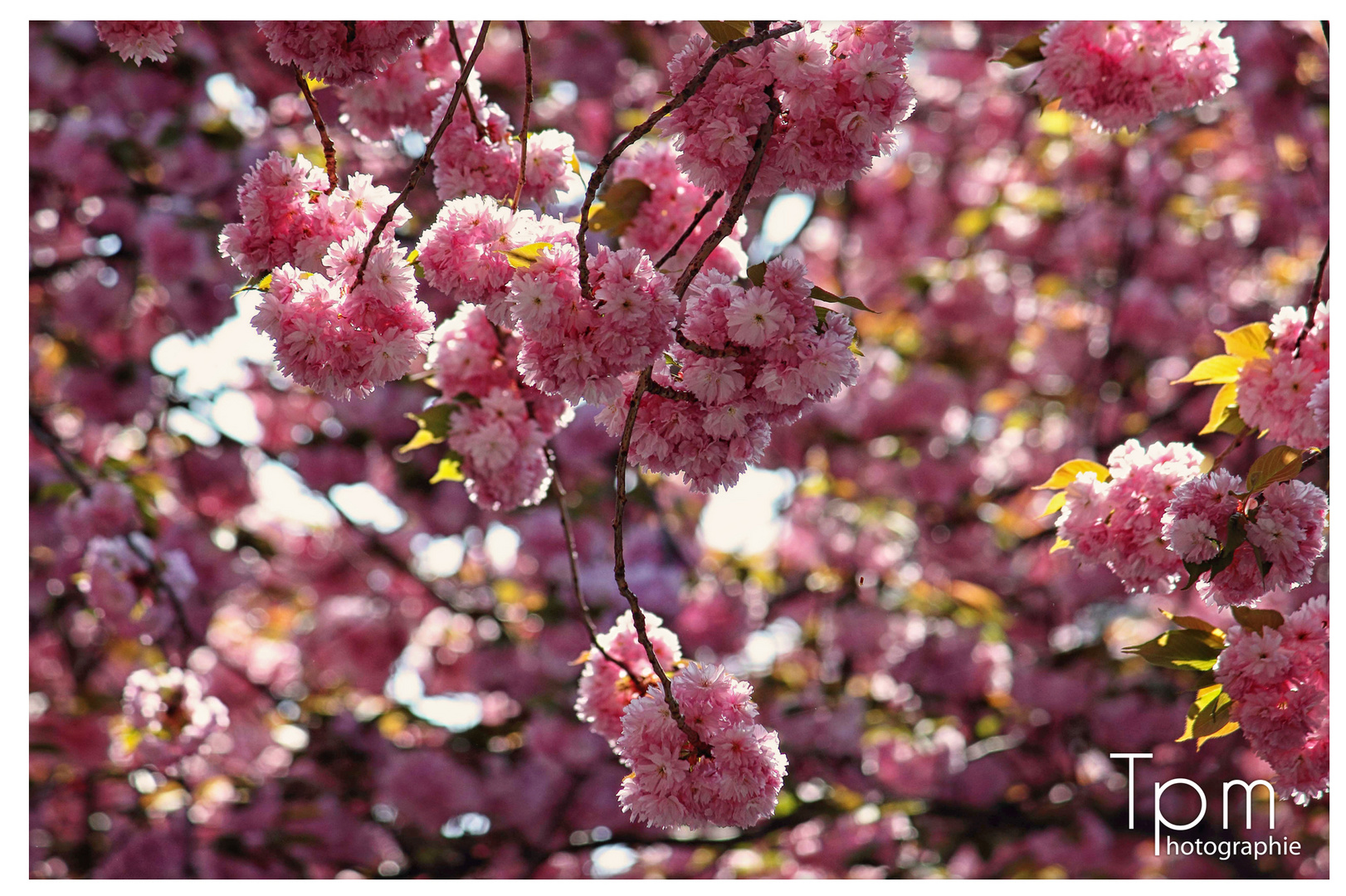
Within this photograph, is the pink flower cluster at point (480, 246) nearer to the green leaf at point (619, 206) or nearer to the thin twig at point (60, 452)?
the green leaf at point (619, 206)

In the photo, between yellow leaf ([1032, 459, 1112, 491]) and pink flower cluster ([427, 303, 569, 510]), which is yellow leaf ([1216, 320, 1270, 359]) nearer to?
yellow leaf ([1032, 459, 1112, 491])

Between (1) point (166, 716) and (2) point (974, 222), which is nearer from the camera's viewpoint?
(1) point (166, 716)

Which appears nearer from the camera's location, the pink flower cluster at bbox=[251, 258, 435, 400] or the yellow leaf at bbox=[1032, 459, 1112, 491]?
the pink flower cluster at bbox=[251, 258, 435, 400]

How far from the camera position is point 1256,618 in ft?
3.15

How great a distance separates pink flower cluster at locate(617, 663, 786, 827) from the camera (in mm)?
806

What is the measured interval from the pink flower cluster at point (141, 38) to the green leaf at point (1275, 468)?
104 cm

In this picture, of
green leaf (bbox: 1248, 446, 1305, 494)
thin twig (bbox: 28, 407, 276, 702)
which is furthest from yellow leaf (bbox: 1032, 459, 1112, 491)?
thin twig (bbox: 28, 407, 276, 702)

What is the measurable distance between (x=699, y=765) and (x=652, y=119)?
1.55 ft

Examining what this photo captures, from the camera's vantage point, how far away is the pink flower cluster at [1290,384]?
3.18 feet

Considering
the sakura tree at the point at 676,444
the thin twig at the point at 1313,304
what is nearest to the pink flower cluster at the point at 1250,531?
the sakura tree at the point at 676,444

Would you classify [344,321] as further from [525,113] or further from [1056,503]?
[1056,503]

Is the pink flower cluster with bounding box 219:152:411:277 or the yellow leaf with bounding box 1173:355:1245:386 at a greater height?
the pink flower cluster with bounding box 219:152:411:277

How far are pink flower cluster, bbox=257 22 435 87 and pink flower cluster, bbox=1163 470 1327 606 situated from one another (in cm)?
77

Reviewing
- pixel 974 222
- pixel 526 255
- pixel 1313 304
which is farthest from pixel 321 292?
pixel 974 222
